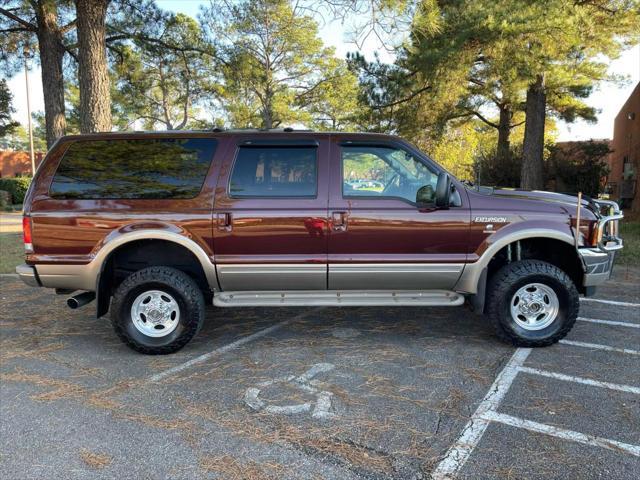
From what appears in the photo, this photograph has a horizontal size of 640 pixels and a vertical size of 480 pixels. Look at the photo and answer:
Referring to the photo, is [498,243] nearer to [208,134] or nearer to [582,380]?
[582,380]

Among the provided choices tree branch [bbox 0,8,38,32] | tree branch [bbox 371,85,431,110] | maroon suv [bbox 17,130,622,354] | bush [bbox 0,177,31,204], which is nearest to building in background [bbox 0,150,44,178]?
bush [bbox 0,177,31,204]

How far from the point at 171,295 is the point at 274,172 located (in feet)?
4.68

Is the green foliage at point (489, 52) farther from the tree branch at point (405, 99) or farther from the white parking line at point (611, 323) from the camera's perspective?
the white parking line at point (611, 323)

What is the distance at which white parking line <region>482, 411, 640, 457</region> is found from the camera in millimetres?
2729

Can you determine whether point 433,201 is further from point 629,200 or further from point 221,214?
point 629,200

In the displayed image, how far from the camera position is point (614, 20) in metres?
10.0

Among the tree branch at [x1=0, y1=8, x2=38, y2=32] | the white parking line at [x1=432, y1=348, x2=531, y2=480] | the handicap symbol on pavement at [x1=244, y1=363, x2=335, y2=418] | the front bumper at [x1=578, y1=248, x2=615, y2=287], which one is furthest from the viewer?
the tree branch at [x1=0, y1=8, x2=38, y2=32]

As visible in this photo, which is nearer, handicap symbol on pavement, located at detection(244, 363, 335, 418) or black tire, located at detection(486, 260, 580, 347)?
handicap symbol on pavement, located at detection(244, 363, 335, 418)

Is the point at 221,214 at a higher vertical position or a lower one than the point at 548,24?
lower

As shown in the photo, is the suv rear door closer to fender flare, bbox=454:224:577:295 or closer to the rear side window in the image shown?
the rear side window

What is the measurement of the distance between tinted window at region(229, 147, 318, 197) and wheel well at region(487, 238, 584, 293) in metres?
1.94

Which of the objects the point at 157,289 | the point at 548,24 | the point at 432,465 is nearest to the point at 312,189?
the point at 157,289

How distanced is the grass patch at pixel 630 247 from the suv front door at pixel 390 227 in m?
5.88

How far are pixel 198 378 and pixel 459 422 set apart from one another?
1.98 metres
